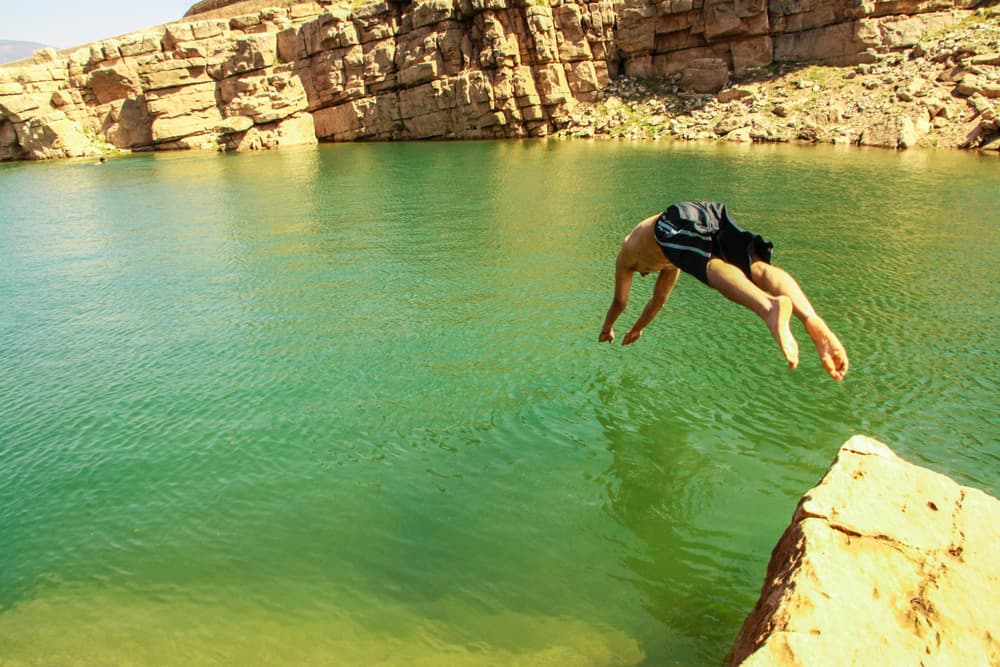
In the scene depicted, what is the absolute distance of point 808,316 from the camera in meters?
6.09

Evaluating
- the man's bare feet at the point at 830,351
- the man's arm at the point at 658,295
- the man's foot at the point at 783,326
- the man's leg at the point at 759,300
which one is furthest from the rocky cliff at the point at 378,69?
the man's bare feet at the point at 830,351

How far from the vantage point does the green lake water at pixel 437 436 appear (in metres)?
6.85

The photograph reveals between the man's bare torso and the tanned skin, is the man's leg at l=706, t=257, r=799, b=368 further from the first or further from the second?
the man's bare torso

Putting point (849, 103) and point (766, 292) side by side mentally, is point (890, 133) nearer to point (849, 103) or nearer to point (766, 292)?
point (849, 103)

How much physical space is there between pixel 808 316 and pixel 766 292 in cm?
75

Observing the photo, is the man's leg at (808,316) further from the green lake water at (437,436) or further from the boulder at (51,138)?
the boulder at (51,138)

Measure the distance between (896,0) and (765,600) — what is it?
55.0 meters

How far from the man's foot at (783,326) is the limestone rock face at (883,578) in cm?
109

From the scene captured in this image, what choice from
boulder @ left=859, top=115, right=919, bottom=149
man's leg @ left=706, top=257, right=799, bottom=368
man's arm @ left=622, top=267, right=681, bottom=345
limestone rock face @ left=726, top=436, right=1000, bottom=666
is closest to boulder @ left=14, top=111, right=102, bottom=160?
boulder @ left=859, top=115, right=919, bottom=149

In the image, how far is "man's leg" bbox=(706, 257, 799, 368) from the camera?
5816 mm

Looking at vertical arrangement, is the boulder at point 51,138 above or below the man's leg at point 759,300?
above

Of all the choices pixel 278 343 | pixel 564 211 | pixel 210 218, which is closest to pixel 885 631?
pixel 278 343

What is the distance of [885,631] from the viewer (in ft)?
13.3

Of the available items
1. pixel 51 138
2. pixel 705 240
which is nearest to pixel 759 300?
pixel 705 240
